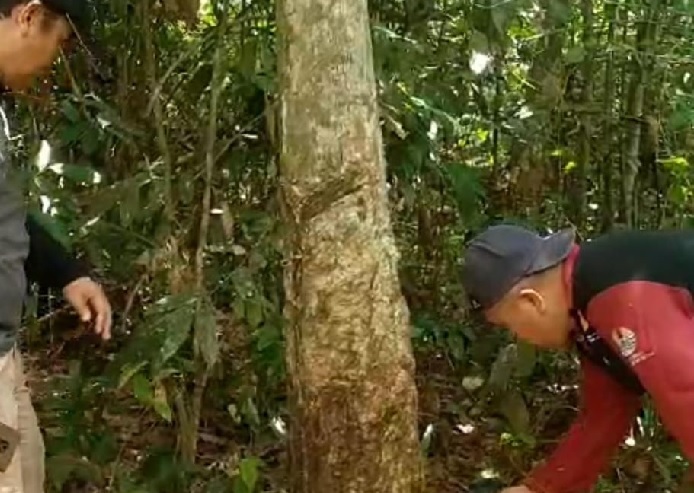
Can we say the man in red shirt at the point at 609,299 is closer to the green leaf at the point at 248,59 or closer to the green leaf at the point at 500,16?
the green leaf at the point at 248,59

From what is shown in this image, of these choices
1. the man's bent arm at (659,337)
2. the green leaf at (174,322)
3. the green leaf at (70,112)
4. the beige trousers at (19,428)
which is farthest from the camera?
the green leaf at (70,112)

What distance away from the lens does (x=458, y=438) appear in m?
4.37

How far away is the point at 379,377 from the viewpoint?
3.13 metres

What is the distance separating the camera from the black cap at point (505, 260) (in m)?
2.60

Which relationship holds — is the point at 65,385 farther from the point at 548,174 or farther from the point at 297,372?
the point at 548,174

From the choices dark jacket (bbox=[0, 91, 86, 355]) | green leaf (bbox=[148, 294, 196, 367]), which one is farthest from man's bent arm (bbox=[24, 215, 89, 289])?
green leaf (bbox=[148, 294, 196, 367])

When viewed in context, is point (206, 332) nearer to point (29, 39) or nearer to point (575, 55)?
point (29, 39)

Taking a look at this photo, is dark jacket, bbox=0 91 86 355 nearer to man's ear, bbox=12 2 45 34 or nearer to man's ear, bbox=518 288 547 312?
man's ear, bbox=12 2 45 34

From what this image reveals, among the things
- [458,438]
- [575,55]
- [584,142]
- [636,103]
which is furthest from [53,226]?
[636,103]

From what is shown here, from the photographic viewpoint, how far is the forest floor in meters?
4.07

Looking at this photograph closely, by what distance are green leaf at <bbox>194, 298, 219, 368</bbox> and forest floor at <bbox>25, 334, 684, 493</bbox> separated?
0.76 meters

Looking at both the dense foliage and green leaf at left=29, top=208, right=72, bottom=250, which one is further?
the dense foliage

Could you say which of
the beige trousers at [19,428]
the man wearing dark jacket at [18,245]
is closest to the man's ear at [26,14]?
the man wearing dark jacket at [18,245]

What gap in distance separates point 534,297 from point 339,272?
62cm
